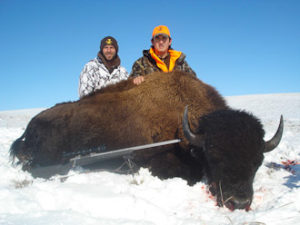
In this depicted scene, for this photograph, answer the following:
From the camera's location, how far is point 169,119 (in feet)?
14.2

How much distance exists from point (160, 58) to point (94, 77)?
203 centimetres

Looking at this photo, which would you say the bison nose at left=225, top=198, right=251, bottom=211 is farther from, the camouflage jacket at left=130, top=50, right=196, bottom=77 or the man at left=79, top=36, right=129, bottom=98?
the man at left=79, top=36, right=129, bottom=98

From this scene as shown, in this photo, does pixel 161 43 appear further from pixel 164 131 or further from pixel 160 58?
pixel 164 131

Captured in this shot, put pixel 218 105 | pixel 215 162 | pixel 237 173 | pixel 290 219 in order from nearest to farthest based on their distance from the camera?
pixel 290 219 < pixel 237 173 < pixel 215 162 < pixel 218 105

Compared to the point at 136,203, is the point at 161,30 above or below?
above

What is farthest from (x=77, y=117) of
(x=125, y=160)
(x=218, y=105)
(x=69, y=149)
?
(x=218, y=105)

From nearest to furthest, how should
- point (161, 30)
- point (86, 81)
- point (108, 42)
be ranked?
point (161, 30) < point (86, 81) < point (108, 42)

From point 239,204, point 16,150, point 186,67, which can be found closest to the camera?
point 239,204

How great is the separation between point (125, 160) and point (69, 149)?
137cm

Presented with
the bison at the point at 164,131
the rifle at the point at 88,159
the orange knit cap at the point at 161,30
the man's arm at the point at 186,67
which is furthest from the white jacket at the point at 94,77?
the rifle at the point at 88,159

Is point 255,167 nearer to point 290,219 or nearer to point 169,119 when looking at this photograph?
point 290,219

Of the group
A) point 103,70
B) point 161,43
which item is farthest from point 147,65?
point 103,70

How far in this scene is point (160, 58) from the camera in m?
6.43

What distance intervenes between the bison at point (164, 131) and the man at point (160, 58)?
1.09m
